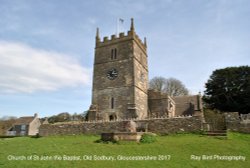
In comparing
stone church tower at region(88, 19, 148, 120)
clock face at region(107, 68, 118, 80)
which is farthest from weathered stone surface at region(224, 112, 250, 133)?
clock face at region(107, 68, 118, 80)

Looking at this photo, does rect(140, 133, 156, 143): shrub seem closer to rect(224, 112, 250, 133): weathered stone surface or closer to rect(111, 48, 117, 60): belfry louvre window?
rect(224, 112, 250, 133): weathered stone surface

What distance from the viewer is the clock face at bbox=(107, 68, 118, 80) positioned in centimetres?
3000

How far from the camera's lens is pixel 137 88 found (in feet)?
95.1

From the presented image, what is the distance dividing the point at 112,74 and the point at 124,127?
11.1m

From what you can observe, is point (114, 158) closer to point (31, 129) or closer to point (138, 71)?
point (138, 71)

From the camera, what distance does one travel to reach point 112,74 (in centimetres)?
3025

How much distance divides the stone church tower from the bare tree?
18.2 m

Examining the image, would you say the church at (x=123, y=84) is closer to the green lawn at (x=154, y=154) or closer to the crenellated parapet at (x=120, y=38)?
the crenellated parapet at (x=120, y=38)

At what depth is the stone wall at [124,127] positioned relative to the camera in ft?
62.4

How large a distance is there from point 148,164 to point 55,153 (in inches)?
228

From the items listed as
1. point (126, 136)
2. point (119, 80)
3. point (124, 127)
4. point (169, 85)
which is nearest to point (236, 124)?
point (124, 127)

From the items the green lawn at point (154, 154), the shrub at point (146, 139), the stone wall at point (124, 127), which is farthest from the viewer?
the stone wall at point (124, 127)

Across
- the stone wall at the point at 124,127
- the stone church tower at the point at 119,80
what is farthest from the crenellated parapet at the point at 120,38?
the stone wall at the point at 124,127

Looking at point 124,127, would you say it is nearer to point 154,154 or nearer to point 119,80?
point 154,154
